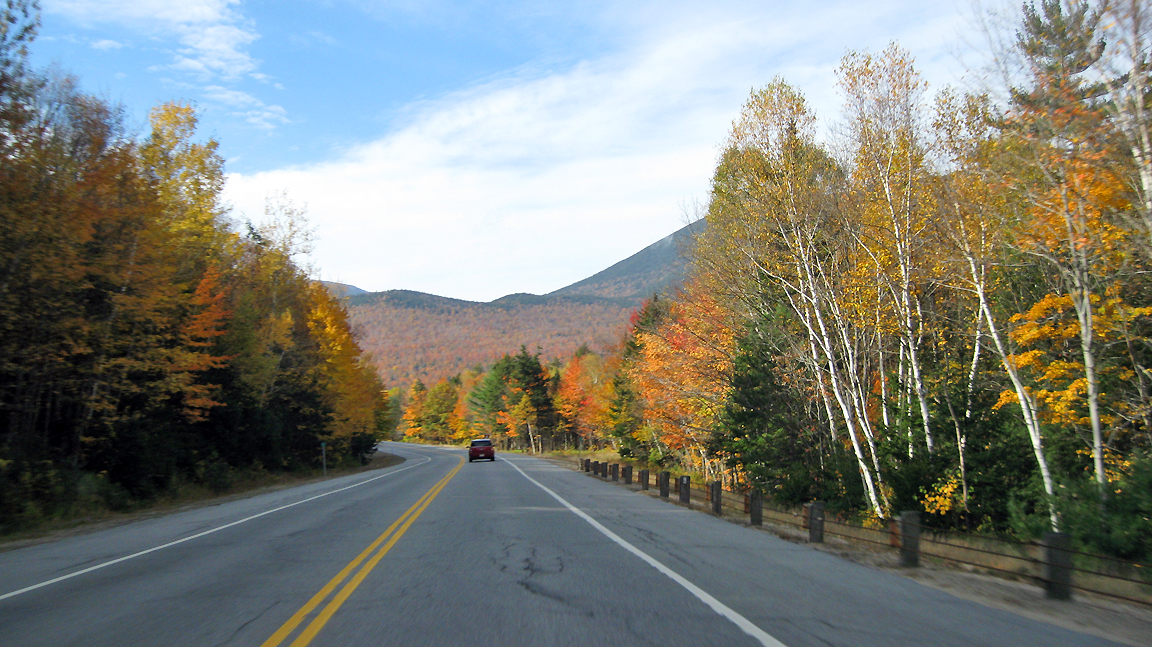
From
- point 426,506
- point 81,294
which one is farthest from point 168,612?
point 81,294

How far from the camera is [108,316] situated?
20203 mm

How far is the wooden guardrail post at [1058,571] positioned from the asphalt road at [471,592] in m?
1.07

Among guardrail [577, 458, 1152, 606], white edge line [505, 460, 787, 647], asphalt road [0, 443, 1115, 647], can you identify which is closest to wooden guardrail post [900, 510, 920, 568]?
guardrail [577, 458, 1152, 606]

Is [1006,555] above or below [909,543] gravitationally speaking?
above

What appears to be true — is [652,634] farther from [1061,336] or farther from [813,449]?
[813,449]

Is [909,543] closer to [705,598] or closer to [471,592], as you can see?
[705,598]

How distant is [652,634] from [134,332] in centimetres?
2056

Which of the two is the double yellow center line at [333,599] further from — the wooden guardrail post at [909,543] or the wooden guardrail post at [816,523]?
the wooden guardrail post at [909,543]

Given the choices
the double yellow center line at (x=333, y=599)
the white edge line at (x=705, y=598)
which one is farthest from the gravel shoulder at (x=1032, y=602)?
the double yellow center line at (x=333, y=599)

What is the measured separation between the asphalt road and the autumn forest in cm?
633

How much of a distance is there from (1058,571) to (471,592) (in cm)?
627

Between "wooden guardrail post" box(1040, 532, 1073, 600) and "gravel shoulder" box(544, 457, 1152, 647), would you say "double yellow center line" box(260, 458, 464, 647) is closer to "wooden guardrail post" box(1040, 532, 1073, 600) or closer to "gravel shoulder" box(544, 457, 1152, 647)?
"gravel shoulder" box(544, 457, 1152, 647)

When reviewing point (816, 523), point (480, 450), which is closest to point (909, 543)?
point (816, 523)

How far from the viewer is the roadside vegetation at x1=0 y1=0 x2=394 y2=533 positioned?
1638 cm
